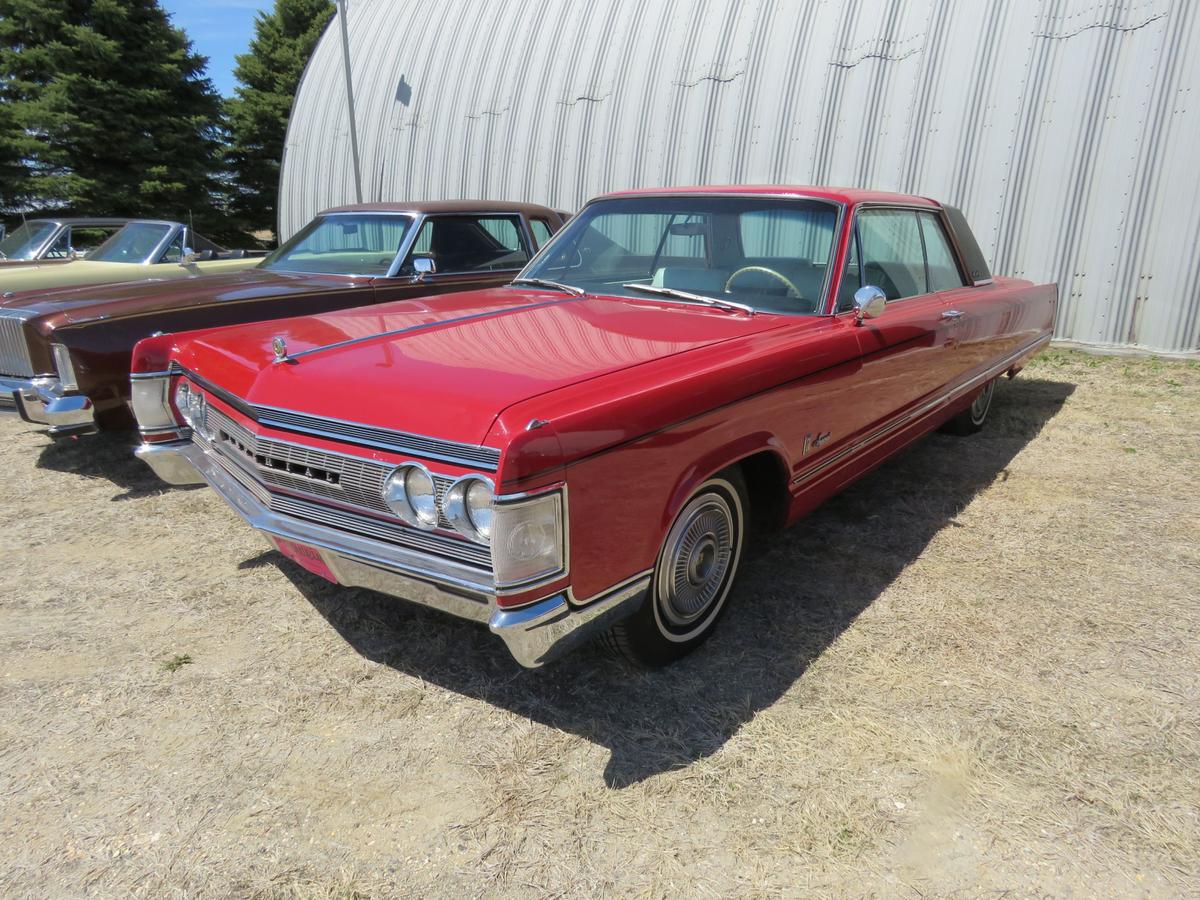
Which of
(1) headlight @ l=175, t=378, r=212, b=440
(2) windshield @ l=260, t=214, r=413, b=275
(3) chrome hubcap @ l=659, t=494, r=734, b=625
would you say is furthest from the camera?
(2) windshield @ l=260, t=214, r=413, b=275

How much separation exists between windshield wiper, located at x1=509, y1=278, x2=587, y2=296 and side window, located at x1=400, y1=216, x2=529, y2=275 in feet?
5.99

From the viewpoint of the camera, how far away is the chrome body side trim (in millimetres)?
3096

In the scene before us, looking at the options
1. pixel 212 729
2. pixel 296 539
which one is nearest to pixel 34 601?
pixel 212 729

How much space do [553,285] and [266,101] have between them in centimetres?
2916

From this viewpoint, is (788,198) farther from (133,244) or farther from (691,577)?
(133,244)

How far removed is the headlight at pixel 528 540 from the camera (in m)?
→ 1.89

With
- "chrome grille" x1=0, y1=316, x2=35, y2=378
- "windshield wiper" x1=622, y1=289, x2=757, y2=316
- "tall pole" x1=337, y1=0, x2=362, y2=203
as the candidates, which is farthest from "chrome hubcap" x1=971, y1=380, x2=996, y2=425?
"tall pole" x1=337, y1=0, x2=362, y2=203

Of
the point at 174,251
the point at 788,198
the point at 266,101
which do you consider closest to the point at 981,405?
the point at 788,198

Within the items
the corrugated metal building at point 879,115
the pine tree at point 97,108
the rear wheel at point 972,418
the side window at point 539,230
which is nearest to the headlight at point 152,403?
the side window at point 539,230

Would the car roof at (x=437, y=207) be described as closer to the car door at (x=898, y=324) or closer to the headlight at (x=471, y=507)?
the car door at (x=898, y=324)

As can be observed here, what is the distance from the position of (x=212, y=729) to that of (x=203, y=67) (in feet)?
82.2

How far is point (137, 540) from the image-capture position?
377 centimetres

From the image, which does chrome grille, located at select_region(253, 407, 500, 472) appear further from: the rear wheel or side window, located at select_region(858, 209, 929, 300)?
the rear wheel

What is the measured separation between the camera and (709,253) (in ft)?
11.3
